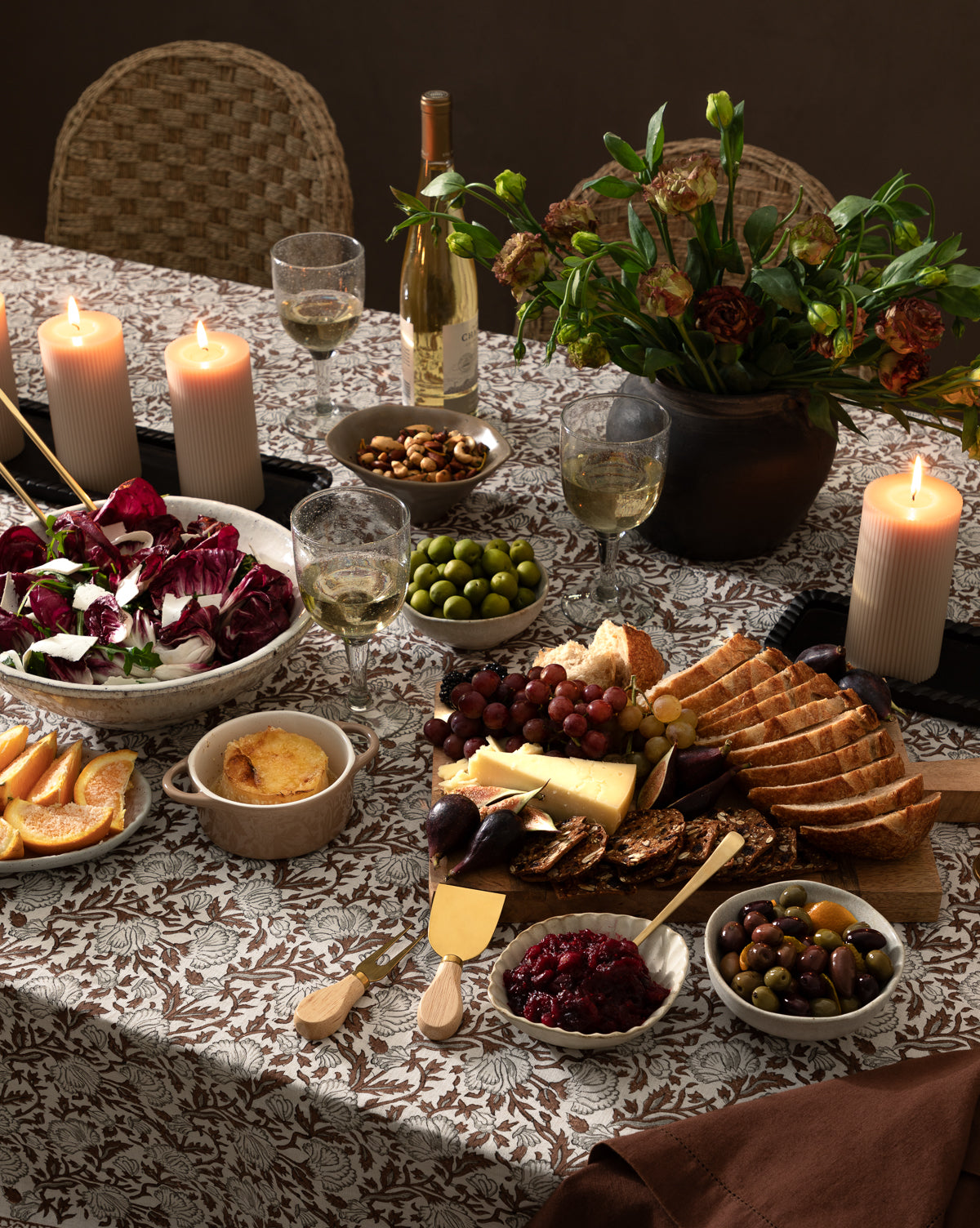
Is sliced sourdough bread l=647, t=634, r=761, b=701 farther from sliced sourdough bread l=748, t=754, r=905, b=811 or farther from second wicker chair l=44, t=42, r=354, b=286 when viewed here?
second wicker chair l=44, t=42, r=354, b=286

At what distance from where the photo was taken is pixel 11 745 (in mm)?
1278

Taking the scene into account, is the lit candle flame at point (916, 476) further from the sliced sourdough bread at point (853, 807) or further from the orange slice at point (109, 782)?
the orange slice at point (109, 782)

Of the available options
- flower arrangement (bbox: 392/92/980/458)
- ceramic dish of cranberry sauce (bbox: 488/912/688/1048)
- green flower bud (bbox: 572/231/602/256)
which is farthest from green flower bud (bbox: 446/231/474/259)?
ceramic dish of cranberry sauce (bbox: 488/912/688/1048)

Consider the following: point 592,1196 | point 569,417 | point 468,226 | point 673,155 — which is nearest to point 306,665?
point 569,417

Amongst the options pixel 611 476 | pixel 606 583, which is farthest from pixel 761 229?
pixel 606 583

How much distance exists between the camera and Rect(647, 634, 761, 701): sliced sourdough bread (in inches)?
51.9

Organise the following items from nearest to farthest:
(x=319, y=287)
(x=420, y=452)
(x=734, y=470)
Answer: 1. (x=734, y=470)
2. (x=420, y=452)
3. (x=319, y=287)

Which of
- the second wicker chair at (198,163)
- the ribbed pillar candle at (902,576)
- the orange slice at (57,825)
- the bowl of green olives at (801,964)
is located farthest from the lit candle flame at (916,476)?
the second wicker chair at (198,163)

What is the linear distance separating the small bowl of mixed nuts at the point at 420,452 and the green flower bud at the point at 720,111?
19.8 inches

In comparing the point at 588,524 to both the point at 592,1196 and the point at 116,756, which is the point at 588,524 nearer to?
the point at 116,756

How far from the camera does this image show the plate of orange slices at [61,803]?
118 centimetres

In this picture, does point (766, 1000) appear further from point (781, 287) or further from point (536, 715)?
point (781, 287)

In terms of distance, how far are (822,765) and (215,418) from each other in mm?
946

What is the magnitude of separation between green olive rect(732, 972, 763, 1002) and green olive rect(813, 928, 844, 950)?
0.20 feet
